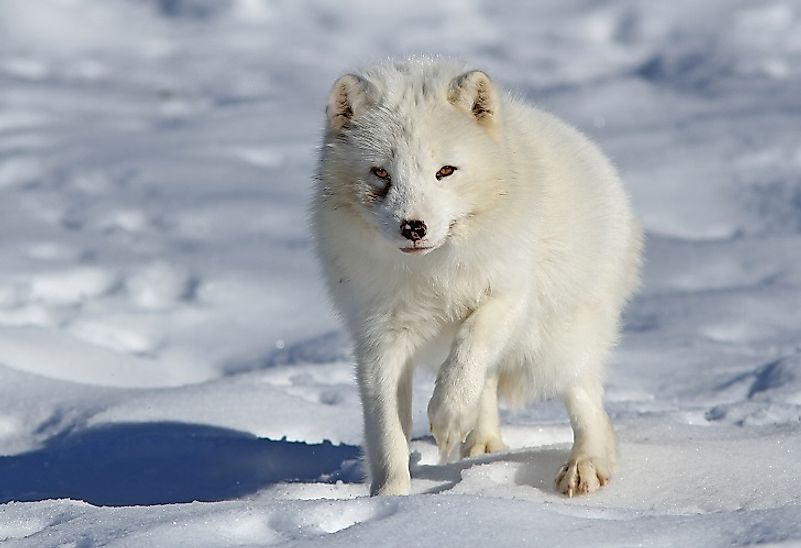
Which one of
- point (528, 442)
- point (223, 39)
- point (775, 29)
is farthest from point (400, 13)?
point (528, 442)

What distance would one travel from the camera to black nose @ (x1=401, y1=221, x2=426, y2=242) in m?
3.35

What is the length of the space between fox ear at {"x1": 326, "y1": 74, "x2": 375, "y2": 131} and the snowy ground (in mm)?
1088

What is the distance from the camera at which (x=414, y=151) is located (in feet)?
11.5

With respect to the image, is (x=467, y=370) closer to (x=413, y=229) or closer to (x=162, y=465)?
(x=413, y=229)

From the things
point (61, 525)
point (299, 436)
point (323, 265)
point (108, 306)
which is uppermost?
point (108, 306)

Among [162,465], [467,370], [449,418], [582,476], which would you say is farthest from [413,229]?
[162,465]

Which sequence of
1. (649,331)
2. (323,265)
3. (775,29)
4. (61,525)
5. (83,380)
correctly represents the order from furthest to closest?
(775,29) < (649,331) < (83,380) < (323,265) < (61,525)

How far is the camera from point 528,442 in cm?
477

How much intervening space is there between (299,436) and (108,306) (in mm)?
2390

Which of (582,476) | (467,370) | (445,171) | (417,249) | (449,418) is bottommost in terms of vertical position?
(582,476)

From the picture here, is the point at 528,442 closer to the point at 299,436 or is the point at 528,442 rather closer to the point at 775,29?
the point at 299,436

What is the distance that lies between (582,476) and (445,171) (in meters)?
0.97

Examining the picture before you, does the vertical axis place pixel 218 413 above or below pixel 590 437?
above

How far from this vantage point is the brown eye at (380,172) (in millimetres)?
3514
